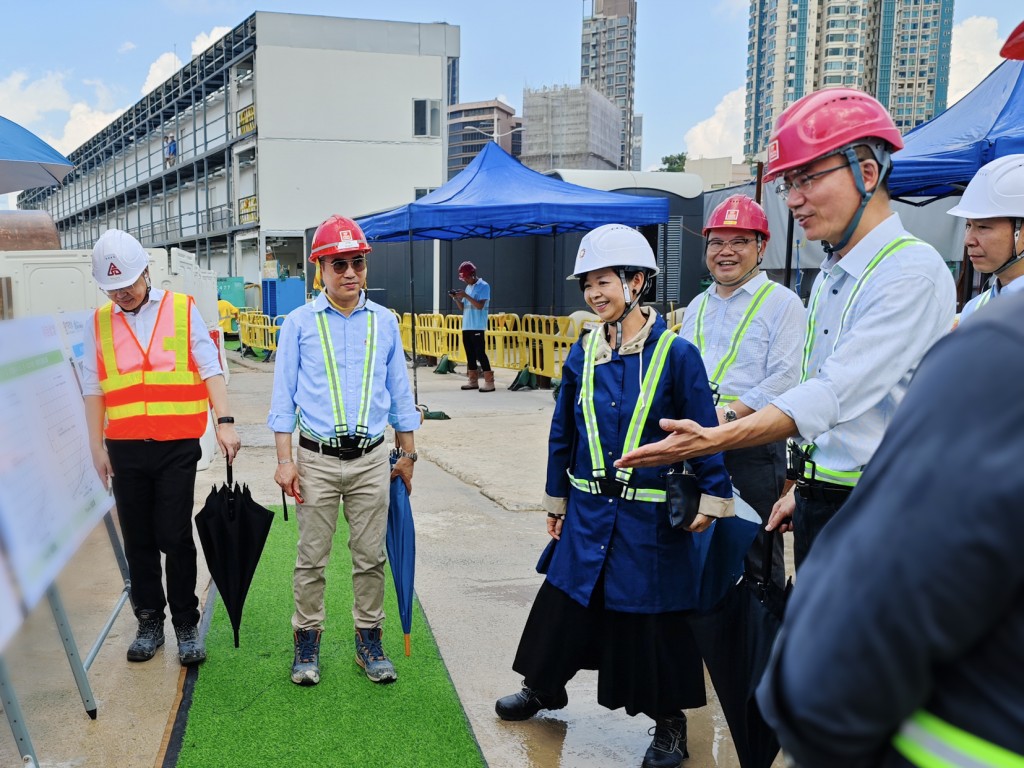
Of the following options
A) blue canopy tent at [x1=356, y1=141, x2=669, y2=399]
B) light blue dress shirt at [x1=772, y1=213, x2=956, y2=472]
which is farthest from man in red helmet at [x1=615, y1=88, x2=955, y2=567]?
blue canopy tent at [x1=356, y1=141, x2=669, y2=399]

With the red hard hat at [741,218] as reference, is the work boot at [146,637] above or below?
below

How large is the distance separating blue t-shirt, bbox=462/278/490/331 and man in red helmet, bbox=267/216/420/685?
363 inches

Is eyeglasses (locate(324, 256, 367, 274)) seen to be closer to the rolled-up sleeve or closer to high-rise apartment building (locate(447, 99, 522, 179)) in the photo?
the rolled-up sleeve

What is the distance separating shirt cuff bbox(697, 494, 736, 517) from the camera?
2975mm

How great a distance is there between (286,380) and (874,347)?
2537mm

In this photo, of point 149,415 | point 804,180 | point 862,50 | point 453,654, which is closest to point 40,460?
point 149,415

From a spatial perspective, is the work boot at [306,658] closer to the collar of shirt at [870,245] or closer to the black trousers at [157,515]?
the black trousers at [157,515]

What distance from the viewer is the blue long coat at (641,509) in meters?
3.04

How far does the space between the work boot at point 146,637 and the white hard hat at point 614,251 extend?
2.73m

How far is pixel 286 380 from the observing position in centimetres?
385

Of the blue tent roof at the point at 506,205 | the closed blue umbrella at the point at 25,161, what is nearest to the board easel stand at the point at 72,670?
the closed blue umbrella at the point at 25,161

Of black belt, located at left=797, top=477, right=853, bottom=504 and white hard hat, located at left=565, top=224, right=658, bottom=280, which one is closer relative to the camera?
black belt, located at left=797, top=477, right=853, bottom=504

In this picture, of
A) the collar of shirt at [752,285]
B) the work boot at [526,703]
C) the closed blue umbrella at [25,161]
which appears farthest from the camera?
the closed blue umbrella at [25,161]

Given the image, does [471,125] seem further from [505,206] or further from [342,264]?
[342,264]
